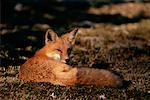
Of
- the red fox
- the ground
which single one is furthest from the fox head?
the ground

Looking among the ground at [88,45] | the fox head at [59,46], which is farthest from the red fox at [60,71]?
the ground at [88,45]

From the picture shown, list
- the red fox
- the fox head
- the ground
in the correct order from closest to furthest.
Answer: the red fox < the ground < the fox head

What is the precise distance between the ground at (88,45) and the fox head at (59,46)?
772 millimetres

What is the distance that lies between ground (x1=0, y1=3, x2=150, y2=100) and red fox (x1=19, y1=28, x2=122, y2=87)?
0.68ft

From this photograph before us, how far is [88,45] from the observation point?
1806cm

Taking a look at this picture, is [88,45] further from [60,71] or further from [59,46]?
[60,71]

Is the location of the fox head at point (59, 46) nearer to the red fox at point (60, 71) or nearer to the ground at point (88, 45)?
the red fox at point (60, 71)

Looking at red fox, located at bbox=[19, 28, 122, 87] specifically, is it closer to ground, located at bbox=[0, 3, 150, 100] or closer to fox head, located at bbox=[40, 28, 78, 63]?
fox head, located at bbox=[40, 28, 78, 63]

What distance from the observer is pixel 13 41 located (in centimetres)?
1872

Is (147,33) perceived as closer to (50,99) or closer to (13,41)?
(13,41)

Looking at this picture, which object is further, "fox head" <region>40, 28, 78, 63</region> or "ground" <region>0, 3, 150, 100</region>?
"fox head" <region>40, 28, 78, 63</region>

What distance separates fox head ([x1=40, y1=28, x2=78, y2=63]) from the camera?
37.5ft

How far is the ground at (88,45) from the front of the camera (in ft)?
35.4

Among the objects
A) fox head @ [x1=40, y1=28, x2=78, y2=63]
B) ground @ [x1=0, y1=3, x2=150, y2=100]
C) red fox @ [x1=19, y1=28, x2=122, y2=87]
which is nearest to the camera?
red fox @ [x1=19, y1=28, x2=122, y2=87]
